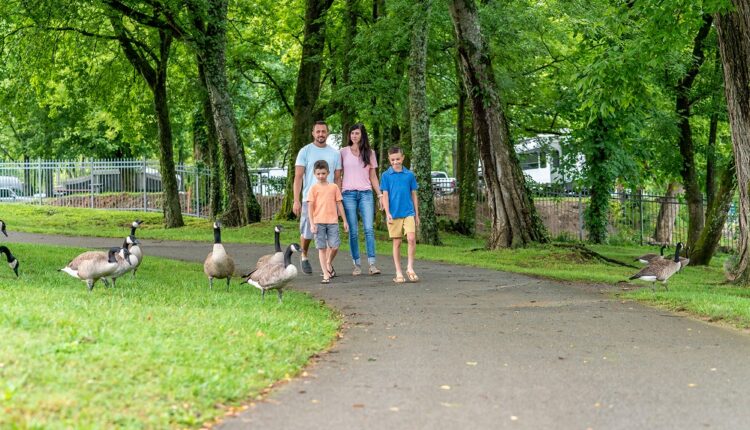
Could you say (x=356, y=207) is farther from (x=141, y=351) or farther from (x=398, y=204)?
(x=141, y=351)

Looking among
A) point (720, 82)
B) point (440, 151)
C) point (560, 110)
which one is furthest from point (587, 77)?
point (440, 151)

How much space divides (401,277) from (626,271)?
679cm

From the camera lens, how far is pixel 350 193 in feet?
50.4

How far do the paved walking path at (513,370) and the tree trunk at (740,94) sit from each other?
396 centimetres

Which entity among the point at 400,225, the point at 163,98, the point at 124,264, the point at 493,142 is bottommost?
the point at 124,264

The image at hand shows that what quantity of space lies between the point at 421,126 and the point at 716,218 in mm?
7794

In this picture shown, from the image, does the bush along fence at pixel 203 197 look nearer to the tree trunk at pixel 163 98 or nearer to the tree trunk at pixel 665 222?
the tree trunk at pixel 665 222

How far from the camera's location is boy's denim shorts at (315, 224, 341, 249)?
15.1m

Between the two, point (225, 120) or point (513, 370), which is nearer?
point (513, 370)

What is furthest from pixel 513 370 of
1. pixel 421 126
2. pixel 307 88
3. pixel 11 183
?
pixel 11 183

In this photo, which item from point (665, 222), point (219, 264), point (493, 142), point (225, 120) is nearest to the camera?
point (219, 264)

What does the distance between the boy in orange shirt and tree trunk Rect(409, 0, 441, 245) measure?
1026 centimetres

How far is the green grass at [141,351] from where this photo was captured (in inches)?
240

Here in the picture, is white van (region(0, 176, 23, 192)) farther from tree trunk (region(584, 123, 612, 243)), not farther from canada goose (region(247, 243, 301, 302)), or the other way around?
canada goose (region(247, 243, 301, 302))
